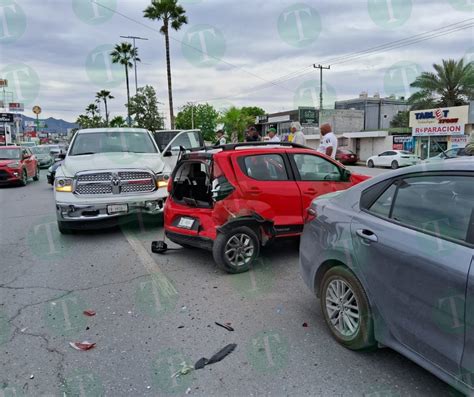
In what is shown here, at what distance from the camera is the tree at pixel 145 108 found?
4828cm

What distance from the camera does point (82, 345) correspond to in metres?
3.29

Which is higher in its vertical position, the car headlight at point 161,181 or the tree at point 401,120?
the tree at point 401,120

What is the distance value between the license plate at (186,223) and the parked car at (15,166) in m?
13.4

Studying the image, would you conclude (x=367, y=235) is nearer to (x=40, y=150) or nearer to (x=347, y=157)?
(x=40, y=150)

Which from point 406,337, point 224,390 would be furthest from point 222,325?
point 406,337

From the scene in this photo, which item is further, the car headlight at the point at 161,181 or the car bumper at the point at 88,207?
the car headlight at the point at 161,181

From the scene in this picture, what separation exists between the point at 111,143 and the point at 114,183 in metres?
1.73

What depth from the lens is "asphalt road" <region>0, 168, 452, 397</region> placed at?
9.01ft

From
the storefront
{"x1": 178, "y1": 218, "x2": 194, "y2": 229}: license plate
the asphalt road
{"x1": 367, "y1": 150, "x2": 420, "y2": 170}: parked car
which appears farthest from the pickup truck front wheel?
the storefront

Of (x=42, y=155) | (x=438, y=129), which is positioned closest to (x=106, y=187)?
(x=42, y=155)

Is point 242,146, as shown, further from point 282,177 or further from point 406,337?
point 406,337

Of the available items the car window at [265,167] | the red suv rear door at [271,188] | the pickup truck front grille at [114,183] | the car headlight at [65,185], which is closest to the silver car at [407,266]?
the red suv rear door at [271,188]

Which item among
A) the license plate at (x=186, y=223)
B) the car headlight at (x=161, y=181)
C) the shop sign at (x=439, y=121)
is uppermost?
the shop sign at (x=439, y=121)

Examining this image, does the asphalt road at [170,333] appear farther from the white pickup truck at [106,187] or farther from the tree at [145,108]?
the tree at [145,108]
